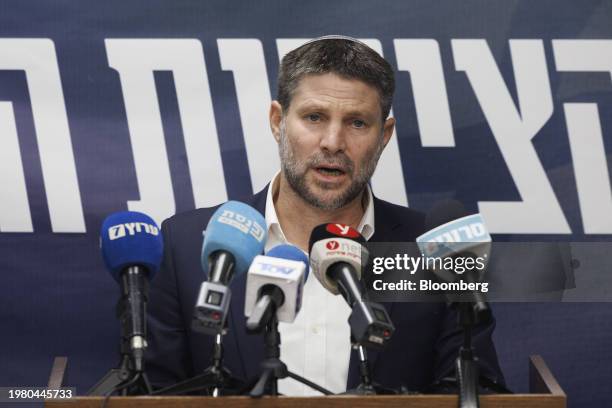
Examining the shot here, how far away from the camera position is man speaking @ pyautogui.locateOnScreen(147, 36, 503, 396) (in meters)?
3.22

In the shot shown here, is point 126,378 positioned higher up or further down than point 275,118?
further down

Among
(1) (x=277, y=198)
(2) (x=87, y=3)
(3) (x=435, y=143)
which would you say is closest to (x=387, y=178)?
(3) (x=435, y=143)

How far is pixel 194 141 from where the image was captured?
3.86 metres

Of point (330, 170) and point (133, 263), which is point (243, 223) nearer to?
point (133, 263)

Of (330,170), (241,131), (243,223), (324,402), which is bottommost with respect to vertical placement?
(324,402)

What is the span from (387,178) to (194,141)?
2.42 feet

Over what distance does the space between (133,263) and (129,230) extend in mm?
101

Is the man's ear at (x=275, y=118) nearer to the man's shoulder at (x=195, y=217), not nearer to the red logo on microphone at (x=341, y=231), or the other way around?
the man's shoulder at (x=195, y=217)

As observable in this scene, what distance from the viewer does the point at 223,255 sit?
7.56ft

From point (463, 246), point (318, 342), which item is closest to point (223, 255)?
point (463, 246)

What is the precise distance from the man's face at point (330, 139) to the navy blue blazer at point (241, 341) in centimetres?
40

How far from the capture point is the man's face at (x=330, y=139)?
3.36 m

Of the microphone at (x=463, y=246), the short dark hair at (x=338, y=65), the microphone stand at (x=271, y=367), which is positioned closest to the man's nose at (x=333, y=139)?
the short dark hair at (x=338, y=65)

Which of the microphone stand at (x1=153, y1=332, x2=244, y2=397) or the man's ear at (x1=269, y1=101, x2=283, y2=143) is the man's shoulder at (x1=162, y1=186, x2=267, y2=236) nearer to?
the man's ear at (x1=269, y1=101, x2=283, y2=143)
